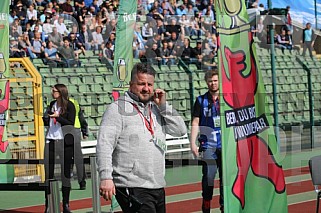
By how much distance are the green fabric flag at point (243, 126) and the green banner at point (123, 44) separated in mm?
4050

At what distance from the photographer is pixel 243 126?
7.85 meters

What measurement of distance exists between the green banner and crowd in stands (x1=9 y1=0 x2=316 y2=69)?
6.43 metres

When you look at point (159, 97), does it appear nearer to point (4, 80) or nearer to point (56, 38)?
point (4, 80)

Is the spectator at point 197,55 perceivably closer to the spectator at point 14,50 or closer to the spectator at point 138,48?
the spectator at point 138,48

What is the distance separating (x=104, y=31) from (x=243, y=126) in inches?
480

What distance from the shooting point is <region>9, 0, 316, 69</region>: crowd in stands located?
1833 centimetres

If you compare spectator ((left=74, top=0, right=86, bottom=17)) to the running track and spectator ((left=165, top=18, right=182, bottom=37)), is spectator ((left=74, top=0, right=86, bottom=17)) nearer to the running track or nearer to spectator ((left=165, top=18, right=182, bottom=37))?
spectator ((left=165, top=18, right=182, bottom=37))

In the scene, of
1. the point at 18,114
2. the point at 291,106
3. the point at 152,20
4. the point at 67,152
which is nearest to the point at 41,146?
the point at 18,114

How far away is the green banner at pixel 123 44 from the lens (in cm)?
1179

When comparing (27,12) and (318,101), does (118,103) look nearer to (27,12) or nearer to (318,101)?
(27,12)

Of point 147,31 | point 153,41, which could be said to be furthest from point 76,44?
point 147,31

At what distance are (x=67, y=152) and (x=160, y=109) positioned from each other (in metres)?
5.32

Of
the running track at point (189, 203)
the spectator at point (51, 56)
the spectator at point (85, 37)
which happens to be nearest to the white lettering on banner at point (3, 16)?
the running track at point (189, 203)

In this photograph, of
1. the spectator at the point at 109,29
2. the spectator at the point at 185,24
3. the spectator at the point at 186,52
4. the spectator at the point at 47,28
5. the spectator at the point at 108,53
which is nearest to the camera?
the spectator at the point at 47,28
